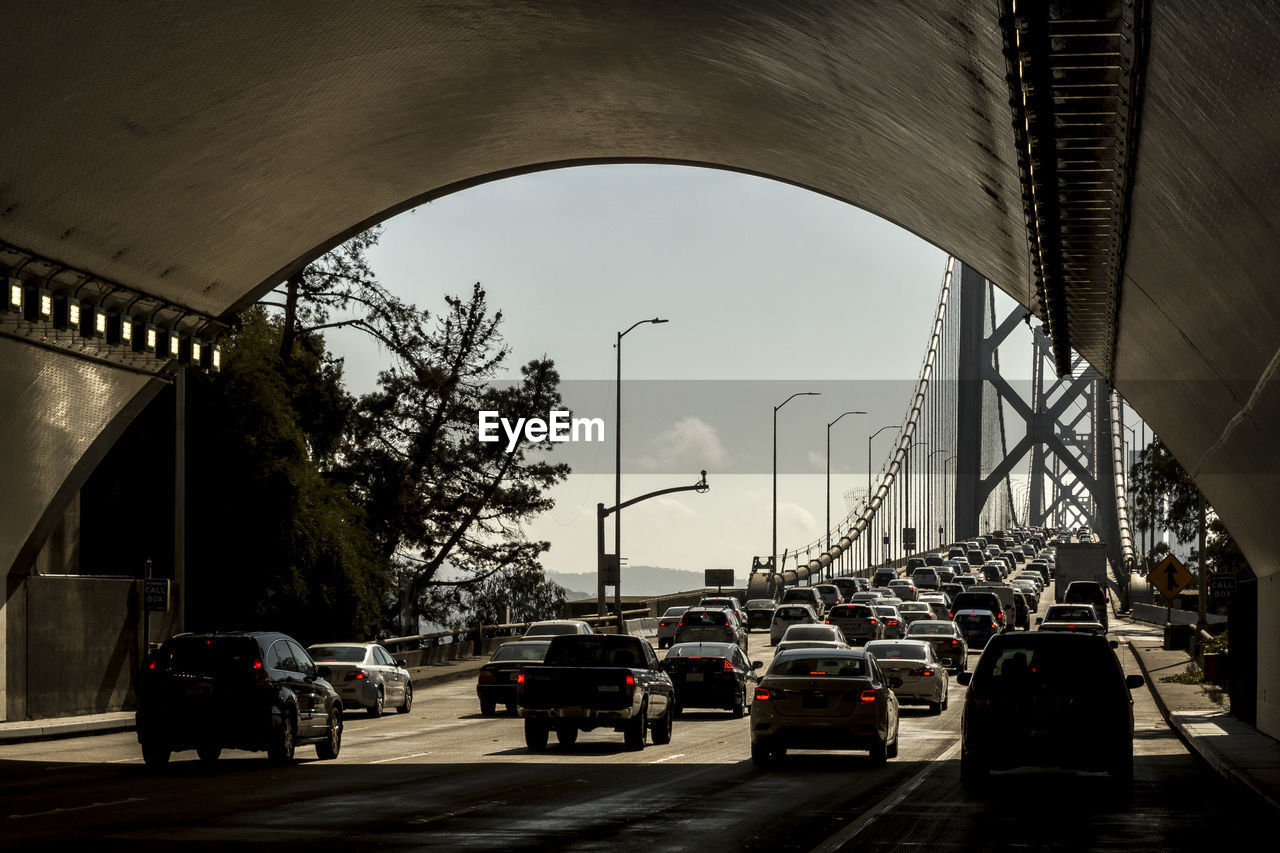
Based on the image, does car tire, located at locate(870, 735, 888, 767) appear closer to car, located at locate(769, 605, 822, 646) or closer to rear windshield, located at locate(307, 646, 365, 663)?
rear windshield, located at locate(307, 646, 365, 663)

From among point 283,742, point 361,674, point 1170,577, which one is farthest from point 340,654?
point 1170,577

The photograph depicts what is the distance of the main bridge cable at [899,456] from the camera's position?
12031 cm

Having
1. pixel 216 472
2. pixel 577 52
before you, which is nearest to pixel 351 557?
pixel 216 472

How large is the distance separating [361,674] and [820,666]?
13.3m

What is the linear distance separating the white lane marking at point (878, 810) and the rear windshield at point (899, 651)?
1021 centimetres

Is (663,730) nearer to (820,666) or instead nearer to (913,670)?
(820,666)

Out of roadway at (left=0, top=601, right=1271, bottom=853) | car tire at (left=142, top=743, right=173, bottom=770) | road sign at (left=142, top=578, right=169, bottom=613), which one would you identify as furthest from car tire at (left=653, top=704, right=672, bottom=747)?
road sign at (left=142, top=578, right=169, bottom=613)

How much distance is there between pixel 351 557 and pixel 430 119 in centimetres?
2202

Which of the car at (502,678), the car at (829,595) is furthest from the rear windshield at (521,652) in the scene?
the car at (829,595)

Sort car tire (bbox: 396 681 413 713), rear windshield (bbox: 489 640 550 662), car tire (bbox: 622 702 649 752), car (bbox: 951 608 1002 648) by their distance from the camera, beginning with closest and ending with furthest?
car tire (bbox: 622 702 649 752) → rear windshield (bbox: 489 640 550 662) → car tire (bbox: 396 681 413 713) → car (bbox: 951 608 1002 648)

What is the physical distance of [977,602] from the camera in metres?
62.0

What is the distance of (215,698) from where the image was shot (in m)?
21.4

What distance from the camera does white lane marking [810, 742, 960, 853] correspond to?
13.3m

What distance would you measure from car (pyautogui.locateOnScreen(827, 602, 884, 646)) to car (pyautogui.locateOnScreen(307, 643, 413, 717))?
76.4ft
